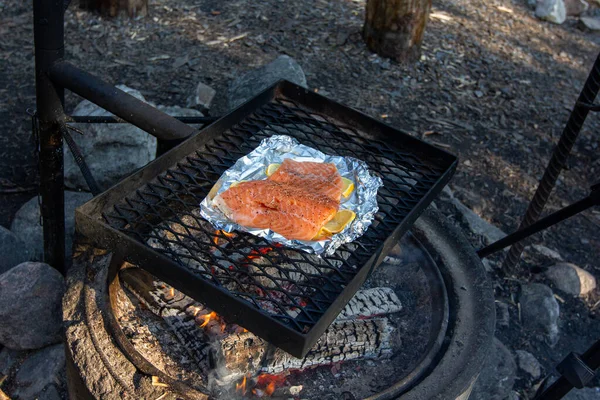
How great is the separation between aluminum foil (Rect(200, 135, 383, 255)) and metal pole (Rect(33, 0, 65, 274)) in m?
0.90

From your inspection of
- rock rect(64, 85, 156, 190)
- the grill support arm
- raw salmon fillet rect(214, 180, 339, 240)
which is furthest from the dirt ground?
raw salmon fillet rect(214, 180, 339, 240)

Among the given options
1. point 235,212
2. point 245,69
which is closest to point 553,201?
point 245,69

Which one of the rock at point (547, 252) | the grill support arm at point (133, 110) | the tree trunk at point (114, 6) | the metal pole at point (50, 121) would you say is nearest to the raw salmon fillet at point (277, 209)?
the grill support arm at point (133, 110)

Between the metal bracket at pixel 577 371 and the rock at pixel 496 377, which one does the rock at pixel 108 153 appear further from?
the metal bracket at pixel 577 371

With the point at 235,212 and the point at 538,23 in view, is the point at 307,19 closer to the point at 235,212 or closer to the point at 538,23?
the point at 538,23

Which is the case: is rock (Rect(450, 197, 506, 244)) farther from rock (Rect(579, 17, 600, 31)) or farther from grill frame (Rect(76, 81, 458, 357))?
rock (Rect(579, 17, 600, 31))

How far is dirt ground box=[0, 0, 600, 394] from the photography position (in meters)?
4.52

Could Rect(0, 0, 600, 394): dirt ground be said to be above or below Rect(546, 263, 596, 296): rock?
above

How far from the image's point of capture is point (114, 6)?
5.98 metres

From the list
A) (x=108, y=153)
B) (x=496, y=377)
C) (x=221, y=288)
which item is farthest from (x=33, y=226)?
(x=496, y=377)

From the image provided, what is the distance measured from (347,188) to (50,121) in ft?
4.63

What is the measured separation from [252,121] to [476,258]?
51.6 inches

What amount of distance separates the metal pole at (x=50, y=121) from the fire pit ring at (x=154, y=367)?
14.4 inches

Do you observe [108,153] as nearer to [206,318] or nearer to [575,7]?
[206,318]
